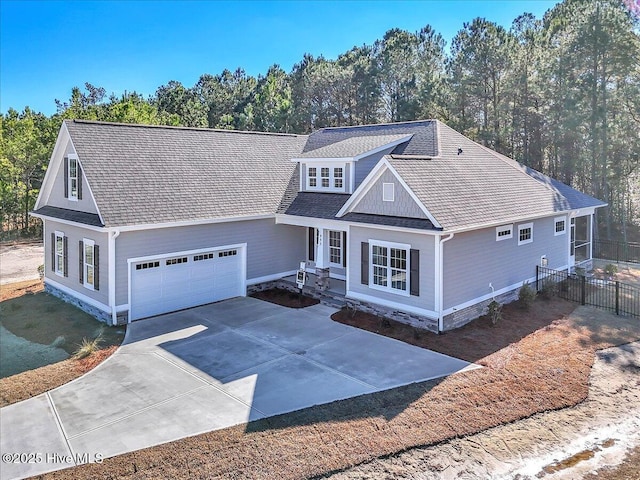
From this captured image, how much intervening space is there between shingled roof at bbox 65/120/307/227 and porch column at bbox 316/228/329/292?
232cm

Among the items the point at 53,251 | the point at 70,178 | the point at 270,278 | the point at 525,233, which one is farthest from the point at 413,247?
the point at 53,251

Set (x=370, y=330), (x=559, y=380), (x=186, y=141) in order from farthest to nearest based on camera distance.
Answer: (x=186, y=141) → (x=370, y=330) → (x=559, y=380)

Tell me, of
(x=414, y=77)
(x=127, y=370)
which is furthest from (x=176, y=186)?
(x=414, y=77)

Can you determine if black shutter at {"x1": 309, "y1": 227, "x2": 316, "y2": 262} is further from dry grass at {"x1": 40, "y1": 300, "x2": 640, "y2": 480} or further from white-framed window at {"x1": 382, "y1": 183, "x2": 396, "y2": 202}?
dry grass at {"x1": 40, "y1": 300, "x2": 640, "y2": 480}

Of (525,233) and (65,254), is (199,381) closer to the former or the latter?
(65,254)

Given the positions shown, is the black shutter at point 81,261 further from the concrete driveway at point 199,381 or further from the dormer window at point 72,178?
the concrete driveway at point 199,381

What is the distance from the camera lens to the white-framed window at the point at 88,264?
50.0ft

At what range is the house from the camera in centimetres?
1392

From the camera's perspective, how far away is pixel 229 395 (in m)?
9.63

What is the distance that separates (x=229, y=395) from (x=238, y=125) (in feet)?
154

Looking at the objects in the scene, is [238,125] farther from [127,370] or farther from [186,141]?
[127,370]

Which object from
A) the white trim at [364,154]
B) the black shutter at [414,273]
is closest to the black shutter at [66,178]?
the white trim at [364,154]

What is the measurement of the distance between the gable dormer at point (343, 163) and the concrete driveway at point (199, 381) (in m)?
5.91

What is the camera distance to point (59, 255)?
1781cm
